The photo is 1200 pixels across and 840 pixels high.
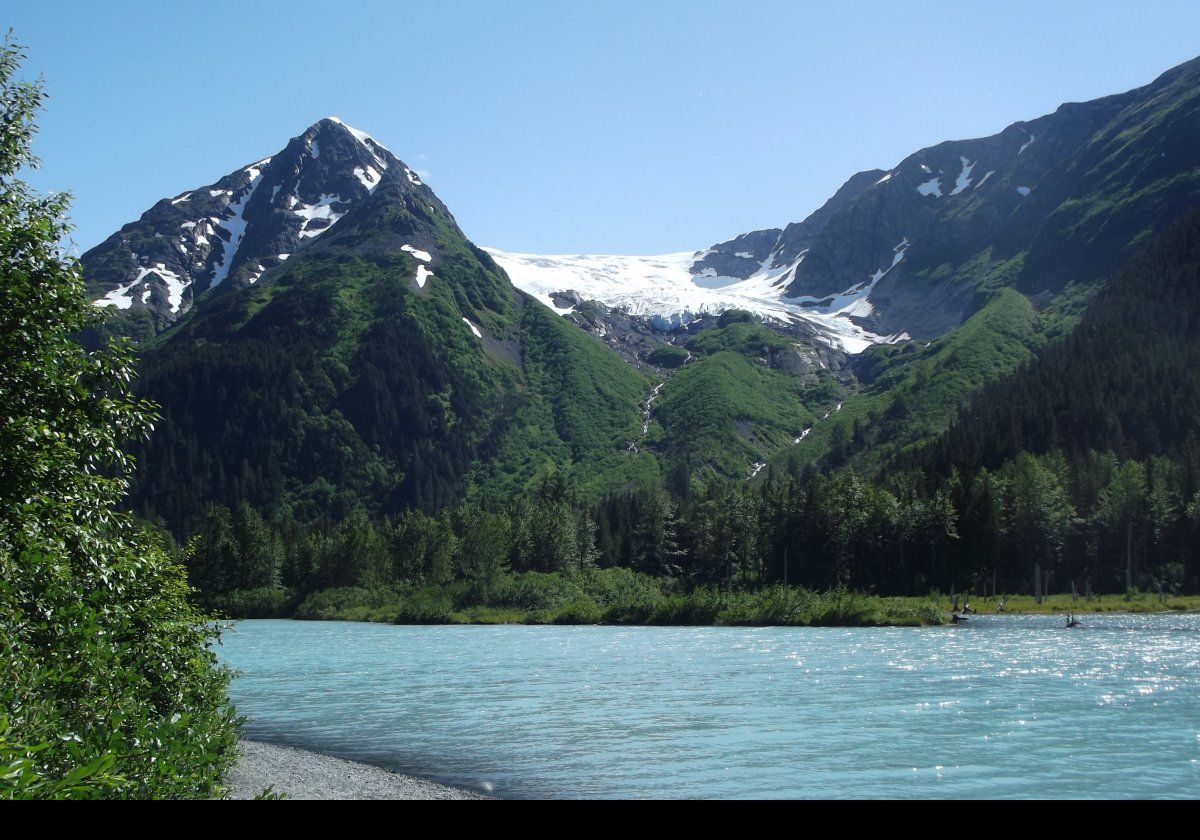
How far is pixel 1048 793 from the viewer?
1017 inches

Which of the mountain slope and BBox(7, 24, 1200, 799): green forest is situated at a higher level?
the mountain slope

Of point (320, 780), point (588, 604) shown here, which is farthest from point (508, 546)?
point (320, 780)

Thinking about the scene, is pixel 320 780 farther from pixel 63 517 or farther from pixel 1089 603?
pixel 1089 603

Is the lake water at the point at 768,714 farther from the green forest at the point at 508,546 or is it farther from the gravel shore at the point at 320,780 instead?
the green forest at the point at 508,546

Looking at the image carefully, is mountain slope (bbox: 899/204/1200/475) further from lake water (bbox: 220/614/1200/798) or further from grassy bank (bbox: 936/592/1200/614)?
lake water (bbox: 220/614/1200/798)

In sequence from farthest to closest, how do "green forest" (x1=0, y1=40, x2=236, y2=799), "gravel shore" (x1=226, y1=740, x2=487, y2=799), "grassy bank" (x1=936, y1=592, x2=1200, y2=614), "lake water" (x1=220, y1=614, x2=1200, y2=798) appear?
"grassy bank" (x1=936, y1=592, x2=1200, y2=614), "lake water" (x1=220, y1=614, x2=1200, y2=798), "gravel shore" (x1=226, y1=740, x2=487, y2=799), "green forest" (x1=0, y1=40, x2=236, y2=799)

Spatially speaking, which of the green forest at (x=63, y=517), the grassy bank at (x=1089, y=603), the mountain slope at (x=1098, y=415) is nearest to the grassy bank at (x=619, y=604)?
the grassy bank at (x=1089, y=603)

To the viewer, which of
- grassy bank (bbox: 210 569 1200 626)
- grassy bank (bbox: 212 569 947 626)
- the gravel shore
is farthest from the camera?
grassy bank (bbox: 210 569 1200 626)

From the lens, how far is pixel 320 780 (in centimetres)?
2886

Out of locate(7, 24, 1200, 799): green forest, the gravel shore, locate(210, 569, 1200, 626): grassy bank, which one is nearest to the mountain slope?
locate(7, 24, 1200, 799): green forest

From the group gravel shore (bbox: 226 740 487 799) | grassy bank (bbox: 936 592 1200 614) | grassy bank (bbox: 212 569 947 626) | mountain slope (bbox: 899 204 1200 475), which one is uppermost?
mountain slope (bbox: 899 204 1200 475)

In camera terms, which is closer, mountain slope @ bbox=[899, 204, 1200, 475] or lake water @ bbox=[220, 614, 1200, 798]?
lake water @ bbox=[220, 614, 1200, 798]

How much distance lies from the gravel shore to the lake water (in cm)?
151

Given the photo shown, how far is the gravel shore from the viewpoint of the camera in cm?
2656
